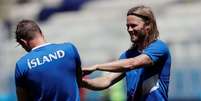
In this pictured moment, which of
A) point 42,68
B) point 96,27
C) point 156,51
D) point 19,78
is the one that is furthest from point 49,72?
point 96,27

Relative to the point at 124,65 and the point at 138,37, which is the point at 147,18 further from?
the point at 124,65

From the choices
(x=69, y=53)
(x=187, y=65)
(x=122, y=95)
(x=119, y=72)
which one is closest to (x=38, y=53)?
(x=69, y=53)

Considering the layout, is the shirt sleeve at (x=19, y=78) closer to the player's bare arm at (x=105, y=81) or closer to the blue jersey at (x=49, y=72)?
the blue jersey at (x=49, y=72)

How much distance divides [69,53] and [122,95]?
8.11 meters

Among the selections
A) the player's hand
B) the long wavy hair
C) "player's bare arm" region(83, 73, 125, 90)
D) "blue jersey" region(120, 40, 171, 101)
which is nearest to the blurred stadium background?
"player's bare arm" region(83, 73, 125, 90)

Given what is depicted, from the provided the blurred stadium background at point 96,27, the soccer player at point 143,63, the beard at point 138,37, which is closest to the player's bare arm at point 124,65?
the soccer player at point 143,63

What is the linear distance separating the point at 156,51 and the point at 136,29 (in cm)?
24

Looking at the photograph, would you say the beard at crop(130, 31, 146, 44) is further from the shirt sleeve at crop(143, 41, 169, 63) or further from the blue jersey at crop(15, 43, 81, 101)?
the blue jersey at crop(15, 43, 81, 101)

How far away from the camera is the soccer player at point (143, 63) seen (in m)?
5.81

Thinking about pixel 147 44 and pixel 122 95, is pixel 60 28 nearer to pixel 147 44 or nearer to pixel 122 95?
pixel 122 95

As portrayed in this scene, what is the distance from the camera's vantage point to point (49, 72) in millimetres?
5871

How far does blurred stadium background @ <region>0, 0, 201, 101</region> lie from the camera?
2008cm

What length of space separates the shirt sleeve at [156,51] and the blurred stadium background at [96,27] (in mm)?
11466

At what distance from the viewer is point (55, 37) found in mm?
23188
